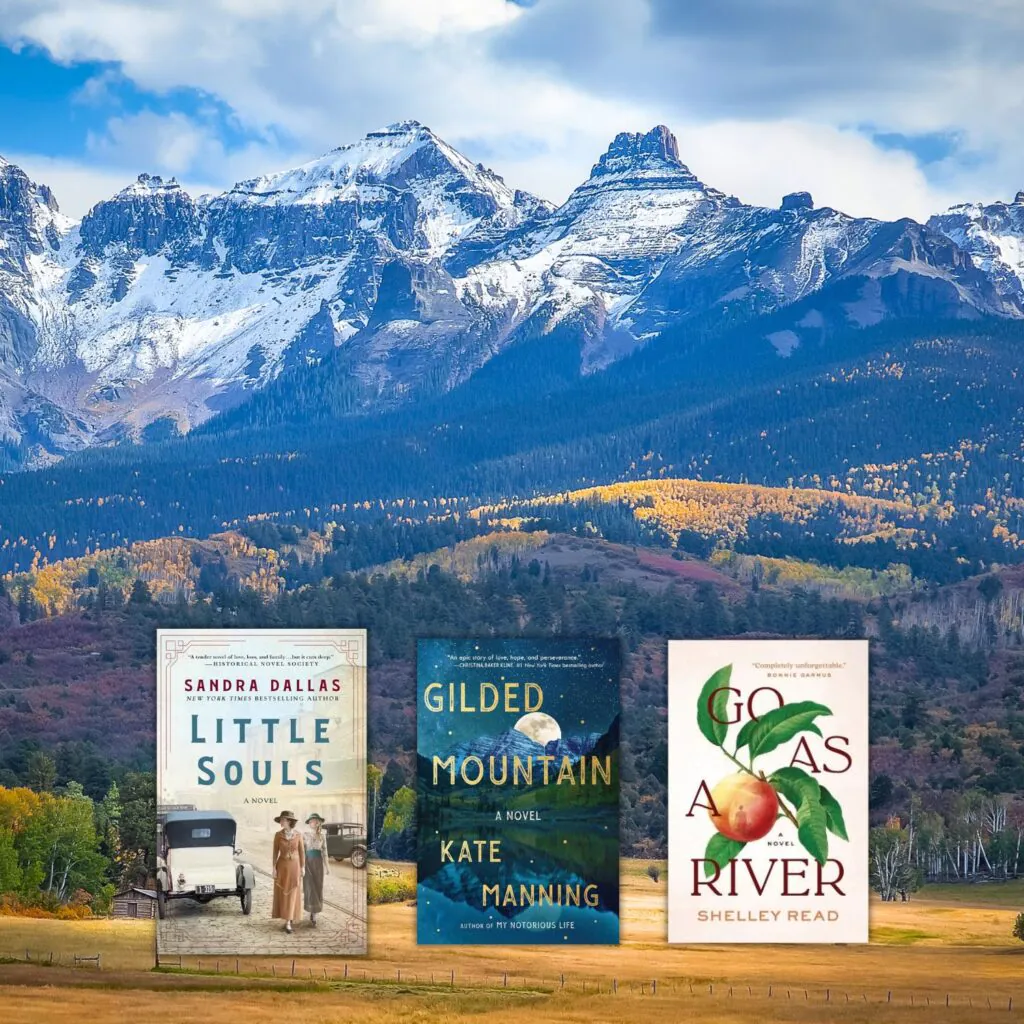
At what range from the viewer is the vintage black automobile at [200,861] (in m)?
41.8

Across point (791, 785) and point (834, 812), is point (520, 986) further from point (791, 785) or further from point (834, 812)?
point (834, 812)

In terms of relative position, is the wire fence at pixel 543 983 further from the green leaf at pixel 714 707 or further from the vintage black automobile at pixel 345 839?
the green leaf at pixel 714 707

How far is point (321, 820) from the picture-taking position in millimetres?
42344

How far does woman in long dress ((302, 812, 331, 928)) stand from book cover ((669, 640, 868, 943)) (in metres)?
7.00

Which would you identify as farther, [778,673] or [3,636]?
[3,636]

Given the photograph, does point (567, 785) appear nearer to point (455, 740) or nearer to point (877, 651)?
point (455, 740)

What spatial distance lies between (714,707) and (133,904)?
17800 millimetres

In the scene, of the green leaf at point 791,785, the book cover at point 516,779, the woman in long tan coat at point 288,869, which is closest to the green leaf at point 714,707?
the green leaf at point 791,785

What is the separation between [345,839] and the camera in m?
42.5

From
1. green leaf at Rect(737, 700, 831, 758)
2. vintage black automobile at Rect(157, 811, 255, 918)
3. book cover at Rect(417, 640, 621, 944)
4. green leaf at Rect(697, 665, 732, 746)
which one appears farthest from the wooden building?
green leaf at Rect(737, 700, 831, 758)

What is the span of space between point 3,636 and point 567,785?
127815mm

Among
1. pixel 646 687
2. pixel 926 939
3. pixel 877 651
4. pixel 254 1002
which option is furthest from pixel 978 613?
pixel 254 1002

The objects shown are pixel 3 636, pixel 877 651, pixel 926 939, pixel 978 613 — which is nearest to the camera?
pixel 926 939

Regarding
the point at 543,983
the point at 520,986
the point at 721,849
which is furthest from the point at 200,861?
the point at 721,849
